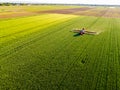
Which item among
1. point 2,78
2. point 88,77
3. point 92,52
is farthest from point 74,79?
point 92,52

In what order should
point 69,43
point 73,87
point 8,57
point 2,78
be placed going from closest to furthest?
1. point 73,87
2. point 2,78
3. point 8,57
4. point 69,43

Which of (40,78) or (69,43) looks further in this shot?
(69,43)

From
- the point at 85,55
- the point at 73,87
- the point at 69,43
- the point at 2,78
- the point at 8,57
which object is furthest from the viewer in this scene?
the point at 69,43

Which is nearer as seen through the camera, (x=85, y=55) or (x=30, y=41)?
(x=85, y=55)

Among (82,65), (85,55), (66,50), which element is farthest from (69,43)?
(82,65)

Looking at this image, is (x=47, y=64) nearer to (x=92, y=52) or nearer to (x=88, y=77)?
(x=88, y=77)

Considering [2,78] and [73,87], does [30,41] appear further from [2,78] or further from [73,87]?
[73,87]

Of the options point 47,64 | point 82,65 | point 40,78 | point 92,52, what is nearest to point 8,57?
point 47,64

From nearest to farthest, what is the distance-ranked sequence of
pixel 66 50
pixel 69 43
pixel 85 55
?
pixel 85 55 < pixel 66 50 < pixel 69 43

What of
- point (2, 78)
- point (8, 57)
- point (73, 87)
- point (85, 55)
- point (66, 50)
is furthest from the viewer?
point (66, 50)
